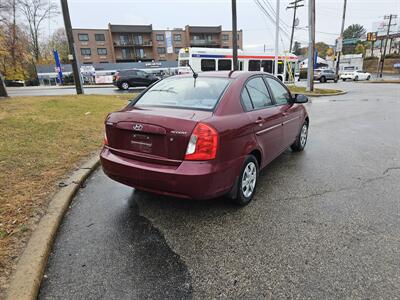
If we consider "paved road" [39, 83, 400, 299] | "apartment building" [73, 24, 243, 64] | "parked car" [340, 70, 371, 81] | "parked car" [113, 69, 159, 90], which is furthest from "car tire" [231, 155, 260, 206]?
"apartment building" [73, 24, 243, 64]

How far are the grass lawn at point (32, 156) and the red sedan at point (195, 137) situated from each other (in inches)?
39.3

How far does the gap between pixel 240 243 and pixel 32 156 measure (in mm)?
3807

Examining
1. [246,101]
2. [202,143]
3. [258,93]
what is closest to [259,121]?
[246,101]

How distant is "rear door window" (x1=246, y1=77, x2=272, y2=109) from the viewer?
3732 millimetres

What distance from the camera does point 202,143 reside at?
109 inches

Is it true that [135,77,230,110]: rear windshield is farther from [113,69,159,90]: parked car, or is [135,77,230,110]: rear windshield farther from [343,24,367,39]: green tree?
[343,24,367,39]: green tree

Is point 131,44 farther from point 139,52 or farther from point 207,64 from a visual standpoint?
point 207,64

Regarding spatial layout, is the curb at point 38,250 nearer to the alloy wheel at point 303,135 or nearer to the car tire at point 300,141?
the car tire at point 300,141

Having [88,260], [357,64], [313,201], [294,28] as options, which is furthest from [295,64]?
[357,64]

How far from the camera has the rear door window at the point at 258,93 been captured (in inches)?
147

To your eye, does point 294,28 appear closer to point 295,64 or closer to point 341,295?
point 295,64

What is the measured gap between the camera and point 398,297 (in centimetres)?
204

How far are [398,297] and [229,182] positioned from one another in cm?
167

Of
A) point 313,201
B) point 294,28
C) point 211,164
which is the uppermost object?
point 294,28
